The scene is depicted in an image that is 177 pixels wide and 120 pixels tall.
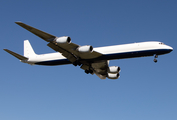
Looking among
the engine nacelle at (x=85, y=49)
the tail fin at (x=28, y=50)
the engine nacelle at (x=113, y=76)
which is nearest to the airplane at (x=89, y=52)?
the engine nacelle at (x=85, y=49)

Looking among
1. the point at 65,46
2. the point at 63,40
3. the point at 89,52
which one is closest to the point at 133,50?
the point at 89,52

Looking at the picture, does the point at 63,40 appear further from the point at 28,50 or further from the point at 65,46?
the point at 28,50

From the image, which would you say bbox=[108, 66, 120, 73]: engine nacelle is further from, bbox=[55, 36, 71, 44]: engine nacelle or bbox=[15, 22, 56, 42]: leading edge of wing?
bbox=[15, 22, 56, 42]: leading edge of wing

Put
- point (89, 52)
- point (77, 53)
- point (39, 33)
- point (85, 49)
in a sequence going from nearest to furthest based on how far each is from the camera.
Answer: point (39, 33) → point (85, 49) → point (89, 52) → point (77, 53)

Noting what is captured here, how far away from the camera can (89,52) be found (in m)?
40.0

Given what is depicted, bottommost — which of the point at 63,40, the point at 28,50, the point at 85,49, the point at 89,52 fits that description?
the point at 89,52

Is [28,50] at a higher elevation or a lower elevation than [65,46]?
higher

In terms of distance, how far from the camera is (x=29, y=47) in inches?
2157

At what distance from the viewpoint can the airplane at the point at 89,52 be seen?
130 feet

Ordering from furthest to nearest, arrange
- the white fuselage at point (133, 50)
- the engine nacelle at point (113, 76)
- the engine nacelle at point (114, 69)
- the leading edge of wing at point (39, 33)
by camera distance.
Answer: the engine nacelle at point (113, 76), the engine nacelle at point (114, 69), the white fuselage at point (133, 50), the leading edge of wing at point (39, 33)

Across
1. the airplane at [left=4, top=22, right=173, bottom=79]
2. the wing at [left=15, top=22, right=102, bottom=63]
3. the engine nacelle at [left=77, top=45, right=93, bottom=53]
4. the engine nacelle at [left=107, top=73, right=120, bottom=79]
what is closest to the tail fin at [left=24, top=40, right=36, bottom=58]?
the airplane at [left=4, top=22, right=173, bottom=79]

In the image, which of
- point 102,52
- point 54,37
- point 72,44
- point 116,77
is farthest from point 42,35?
point 116,77

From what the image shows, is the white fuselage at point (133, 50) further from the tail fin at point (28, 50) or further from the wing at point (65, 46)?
the tail fin at point (28, 50)

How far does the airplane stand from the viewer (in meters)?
39.7
